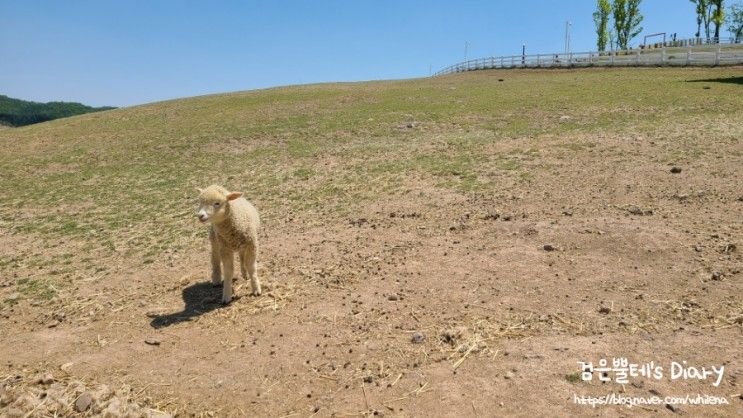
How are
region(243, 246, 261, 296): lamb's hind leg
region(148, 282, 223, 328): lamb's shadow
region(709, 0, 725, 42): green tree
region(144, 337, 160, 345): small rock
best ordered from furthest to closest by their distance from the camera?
region(709, 0, 725, 42): green tree, region(243, 246, 261, 296): lamb's hind leg, region(148, 282, 223, 328): lamb's shadow, region(144, 337, 160, 345): small rock

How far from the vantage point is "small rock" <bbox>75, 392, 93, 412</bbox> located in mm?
4516

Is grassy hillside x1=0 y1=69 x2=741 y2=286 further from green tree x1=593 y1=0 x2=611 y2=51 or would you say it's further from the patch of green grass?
green tree x1=593 y1=0 x2=611 y2=51

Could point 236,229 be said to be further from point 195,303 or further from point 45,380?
point 45,380

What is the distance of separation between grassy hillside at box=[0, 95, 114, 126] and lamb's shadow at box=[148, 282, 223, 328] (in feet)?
232

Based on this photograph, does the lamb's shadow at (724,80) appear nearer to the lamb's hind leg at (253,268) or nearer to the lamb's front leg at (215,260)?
the lamb's hind leg at (253,268)

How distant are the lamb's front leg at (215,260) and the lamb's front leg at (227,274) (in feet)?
1.27

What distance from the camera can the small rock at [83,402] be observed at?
4.52 metres

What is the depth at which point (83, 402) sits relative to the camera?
454cm

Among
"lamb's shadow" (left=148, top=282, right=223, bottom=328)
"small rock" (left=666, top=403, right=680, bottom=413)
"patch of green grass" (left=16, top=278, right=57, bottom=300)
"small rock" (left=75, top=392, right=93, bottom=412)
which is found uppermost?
"patch of green grass" (left=16, top=278, right=57, bottom=300)

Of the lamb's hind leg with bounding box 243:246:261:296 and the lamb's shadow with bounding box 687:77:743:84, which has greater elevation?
the lamb's shadow with bounding box 687:77:743:84

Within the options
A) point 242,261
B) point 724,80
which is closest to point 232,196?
point 242,261

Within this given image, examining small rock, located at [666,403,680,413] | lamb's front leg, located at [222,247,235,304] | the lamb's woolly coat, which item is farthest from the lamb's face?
small rock, located at [666,403,680,413]

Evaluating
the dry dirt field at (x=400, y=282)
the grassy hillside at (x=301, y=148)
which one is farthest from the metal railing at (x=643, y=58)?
the dry dirt field at (x=400, y=282)

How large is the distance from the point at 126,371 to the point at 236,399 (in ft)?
4.57
